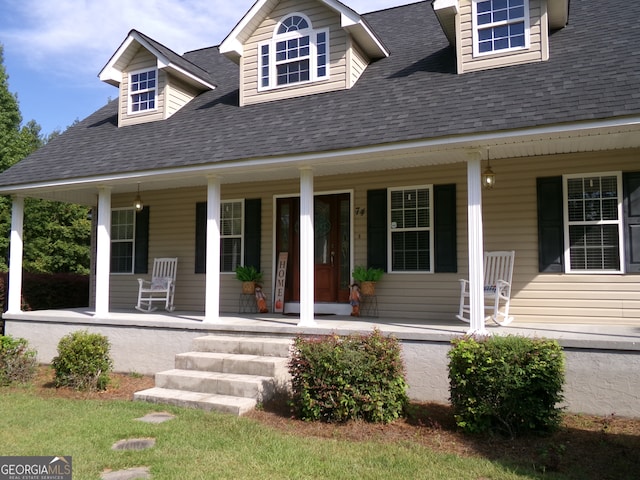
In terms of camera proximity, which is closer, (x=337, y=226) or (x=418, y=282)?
(x=418, y=282)

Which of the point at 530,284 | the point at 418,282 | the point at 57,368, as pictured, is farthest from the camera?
the point at 418,282

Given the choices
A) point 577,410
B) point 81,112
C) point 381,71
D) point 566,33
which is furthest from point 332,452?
point 81,112

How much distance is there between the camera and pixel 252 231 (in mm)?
9523

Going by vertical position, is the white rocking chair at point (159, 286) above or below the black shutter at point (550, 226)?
below

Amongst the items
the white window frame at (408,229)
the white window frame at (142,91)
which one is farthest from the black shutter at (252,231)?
the white window frame at (142,91)

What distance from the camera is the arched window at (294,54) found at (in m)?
8.78

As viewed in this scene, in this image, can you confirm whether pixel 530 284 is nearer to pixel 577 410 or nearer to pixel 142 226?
pixel 577 410

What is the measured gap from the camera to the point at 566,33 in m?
7.80

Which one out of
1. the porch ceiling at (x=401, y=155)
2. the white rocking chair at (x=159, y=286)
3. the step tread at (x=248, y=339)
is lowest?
the step tread at (x=248, y=339)

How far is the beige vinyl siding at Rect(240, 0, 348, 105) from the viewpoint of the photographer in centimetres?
858

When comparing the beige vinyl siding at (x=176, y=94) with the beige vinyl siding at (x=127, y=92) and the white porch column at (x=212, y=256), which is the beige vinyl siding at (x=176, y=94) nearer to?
the beige vinyl siding at (x=127, y=92)

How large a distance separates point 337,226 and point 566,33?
475 centimetres

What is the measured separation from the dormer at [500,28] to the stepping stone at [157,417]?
628 centimetres

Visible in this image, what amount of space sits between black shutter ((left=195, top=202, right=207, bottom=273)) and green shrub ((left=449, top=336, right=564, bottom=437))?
20.7 feet
